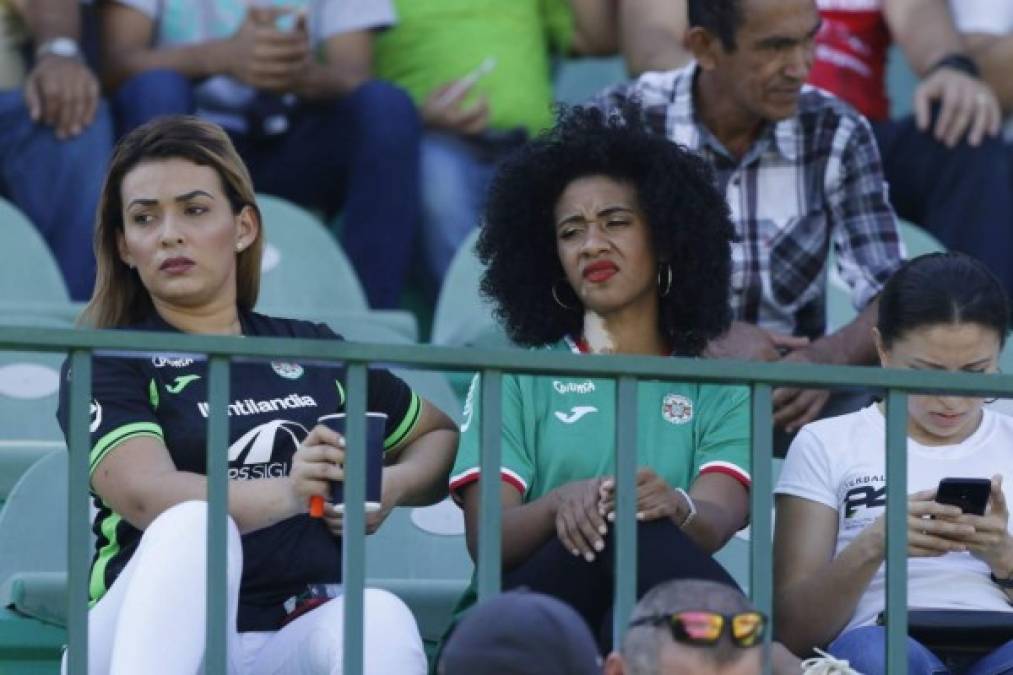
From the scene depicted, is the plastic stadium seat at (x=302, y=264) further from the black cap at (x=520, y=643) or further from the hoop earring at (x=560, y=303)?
the black cap at (x=520, y=643)

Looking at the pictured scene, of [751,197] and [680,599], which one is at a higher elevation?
[751,197]

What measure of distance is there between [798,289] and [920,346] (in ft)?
3.89

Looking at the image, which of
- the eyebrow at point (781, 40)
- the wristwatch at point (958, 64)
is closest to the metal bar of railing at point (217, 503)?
the eyebrow at point (781, 40)

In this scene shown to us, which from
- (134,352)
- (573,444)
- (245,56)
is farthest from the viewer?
(245,56)

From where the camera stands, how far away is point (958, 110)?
6543 millimetres

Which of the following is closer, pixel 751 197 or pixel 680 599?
pixel 680 599

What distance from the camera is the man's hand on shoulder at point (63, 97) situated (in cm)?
617

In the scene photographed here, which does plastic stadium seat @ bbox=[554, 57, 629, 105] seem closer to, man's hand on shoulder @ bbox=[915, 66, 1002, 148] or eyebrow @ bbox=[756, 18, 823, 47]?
man's hand on shoulder @ bbox=[915, 66, 1002, 148]

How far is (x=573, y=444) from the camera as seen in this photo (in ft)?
14.3

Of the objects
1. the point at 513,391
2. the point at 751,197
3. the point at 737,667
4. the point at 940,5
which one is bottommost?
the point at 737,667

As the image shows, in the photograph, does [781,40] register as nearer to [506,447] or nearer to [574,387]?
[574,387]

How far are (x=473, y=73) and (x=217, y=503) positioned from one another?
→ 10.7 ft

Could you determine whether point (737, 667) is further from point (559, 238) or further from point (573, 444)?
point (559, 238)

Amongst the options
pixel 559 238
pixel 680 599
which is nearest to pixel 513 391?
pixel 559 238
